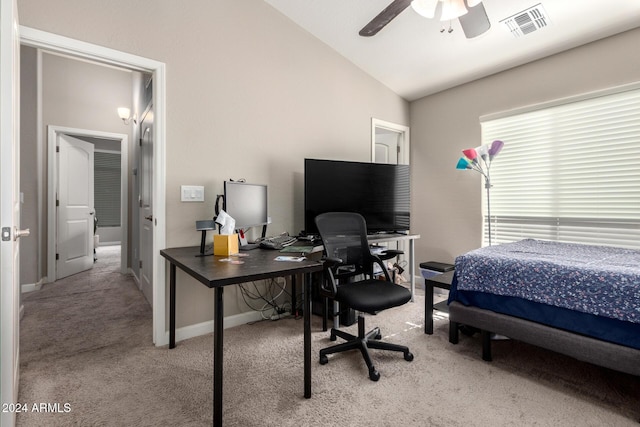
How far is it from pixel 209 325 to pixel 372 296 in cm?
148

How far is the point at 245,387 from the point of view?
1784 mm

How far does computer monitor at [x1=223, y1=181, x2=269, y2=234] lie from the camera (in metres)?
2.27

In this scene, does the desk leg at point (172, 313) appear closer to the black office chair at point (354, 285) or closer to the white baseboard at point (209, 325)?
the white baseboard at point (209, 325)

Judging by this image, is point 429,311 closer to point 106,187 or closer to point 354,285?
point 354,285

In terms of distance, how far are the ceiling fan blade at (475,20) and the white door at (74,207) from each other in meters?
5.06

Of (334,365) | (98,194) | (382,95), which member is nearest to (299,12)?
(382,95)

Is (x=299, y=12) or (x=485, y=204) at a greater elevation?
(x=299, y=12)

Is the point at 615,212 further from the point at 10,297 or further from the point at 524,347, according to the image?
the point at 10,297

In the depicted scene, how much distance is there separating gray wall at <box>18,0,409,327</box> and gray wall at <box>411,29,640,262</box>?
1.27 m

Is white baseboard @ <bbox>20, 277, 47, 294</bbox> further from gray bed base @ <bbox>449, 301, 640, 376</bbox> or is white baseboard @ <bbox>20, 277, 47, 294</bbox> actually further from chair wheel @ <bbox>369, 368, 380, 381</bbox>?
gray bed base @ <bbox>449, 301, 640, 376</bbox>

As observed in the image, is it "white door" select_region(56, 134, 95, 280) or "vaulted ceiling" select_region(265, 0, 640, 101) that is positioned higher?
"vaulted ceiling" select_region(265, 0, 640, 101)

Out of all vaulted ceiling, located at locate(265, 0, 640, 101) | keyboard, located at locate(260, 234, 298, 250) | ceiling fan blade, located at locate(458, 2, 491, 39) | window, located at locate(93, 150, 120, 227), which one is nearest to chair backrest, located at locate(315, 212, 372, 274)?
keyboard, located at locate(260, 234, 298, 250)

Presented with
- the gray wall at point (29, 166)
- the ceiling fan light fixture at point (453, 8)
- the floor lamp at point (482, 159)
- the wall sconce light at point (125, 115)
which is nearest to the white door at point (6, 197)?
the ceiling fan light fixture at point (453, 8)

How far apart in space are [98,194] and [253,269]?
8477 millimetres
